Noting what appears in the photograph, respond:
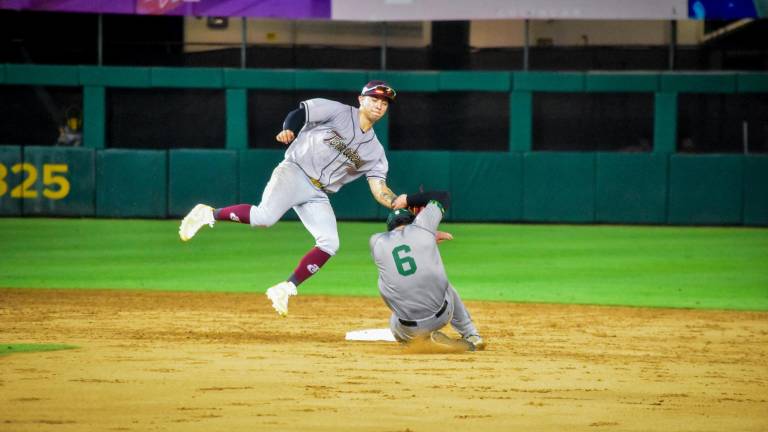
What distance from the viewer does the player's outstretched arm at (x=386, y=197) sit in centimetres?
795

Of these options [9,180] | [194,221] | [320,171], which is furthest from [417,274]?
[9,180]

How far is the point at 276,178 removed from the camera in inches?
343

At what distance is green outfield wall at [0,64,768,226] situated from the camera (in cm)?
1952

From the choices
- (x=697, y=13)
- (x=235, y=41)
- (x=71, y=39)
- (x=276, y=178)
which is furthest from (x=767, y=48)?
(x=276, y=178)

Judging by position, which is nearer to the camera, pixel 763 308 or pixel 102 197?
pixel 763 308

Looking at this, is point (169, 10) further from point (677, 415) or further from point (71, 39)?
point (677, 415)

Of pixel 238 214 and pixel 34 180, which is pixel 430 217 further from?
pixel 34 180

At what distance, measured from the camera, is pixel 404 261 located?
298 inches

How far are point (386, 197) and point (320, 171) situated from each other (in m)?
0.57

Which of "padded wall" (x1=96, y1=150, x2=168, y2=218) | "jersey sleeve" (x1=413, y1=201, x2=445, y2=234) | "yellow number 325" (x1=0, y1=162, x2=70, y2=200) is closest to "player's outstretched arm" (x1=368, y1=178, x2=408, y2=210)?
"jersey sleeve" (x1=413, y1=201, x2=445, y2=234)

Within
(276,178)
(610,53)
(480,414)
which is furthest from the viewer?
(610,53)

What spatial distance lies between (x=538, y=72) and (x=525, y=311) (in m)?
10.0

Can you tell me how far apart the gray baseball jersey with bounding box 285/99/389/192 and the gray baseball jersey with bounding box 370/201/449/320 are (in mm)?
1197

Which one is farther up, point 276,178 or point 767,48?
point 767,48
